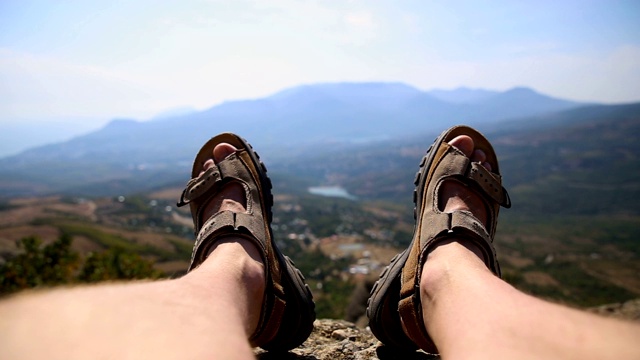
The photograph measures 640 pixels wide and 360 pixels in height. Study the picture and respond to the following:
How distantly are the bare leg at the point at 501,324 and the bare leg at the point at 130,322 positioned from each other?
71 centimetres

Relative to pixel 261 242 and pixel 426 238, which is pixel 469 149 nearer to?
pixel 426 238

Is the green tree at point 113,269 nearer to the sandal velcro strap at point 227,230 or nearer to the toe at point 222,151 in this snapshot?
the toe at point 222,151

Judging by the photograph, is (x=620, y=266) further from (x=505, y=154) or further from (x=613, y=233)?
(x=505, y=154)

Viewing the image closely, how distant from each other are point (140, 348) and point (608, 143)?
6266 inches

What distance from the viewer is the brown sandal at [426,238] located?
1.92 m

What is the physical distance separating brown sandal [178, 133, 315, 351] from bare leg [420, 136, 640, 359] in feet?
2.38

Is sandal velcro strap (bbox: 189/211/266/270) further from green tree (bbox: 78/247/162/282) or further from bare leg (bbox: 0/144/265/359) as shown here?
green tree (bbox: 78/247/162/282)

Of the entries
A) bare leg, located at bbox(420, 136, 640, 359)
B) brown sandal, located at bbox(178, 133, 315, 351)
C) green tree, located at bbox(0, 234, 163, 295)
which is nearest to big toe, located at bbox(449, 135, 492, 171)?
bare leg, located at bbox(420, 136, 640, 359)

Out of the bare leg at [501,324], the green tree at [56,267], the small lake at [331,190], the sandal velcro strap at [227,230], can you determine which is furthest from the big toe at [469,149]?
the small lake at [331,190]

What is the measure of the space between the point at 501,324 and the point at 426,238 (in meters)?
0.98

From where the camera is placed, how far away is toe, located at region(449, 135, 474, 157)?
120 inches

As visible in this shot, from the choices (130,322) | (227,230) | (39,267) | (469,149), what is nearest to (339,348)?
(227,230)

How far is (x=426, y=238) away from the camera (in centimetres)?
Result: 217

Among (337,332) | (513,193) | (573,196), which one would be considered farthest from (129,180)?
(337,332)
